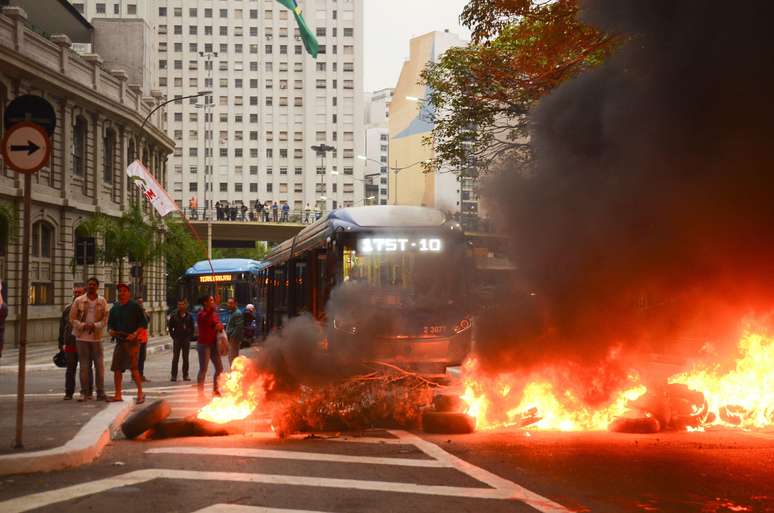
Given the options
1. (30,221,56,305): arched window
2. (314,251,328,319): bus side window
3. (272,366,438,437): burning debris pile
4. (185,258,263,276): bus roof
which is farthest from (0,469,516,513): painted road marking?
(185,258,263,276): bus roof

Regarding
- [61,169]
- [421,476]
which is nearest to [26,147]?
[421,476]

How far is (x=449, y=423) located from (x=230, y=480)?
3630 millimetres

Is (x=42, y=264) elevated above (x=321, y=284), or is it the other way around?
(x=42, y=264)

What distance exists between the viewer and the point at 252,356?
438 inches

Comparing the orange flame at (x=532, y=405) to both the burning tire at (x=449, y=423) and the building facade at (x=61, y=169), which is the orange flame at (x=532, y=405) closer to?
the burning tire at (x=449, y=423)

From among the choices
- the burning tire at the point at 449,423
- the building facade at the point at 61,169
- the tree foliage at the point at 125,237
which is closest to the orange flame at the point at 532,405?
the burning tire at the point at 449,423

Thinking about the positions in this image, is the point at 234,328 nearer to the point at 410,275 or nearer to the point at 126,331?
the point at 126,331

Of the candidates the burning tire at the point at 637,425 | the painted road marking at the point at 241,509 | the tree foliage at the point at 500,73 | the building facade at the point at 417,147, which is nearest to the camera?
the painted road marking at the point at 241,509

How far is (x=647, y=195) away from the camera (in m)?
10.5

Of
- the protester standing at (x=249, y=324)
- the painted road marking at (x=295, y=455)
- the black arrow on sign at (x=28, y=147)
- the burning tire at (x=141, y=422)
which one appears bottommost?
the painted road marking at (x=295, y=455)

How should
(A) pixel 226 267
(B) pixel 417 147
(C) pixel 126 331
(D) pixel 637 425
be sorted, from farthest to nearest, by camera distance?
(B) pixel 417 147 < (A) pixel 226 267 < (C) pixel 126 331 < (D) pixel 637 425

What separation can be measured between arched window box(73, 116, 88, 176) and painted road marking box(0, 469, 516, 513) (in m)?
31.9

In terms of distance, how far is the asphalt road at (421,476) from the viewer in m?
6.67

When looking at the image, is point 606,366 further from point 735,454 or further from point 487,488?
point 487,488
